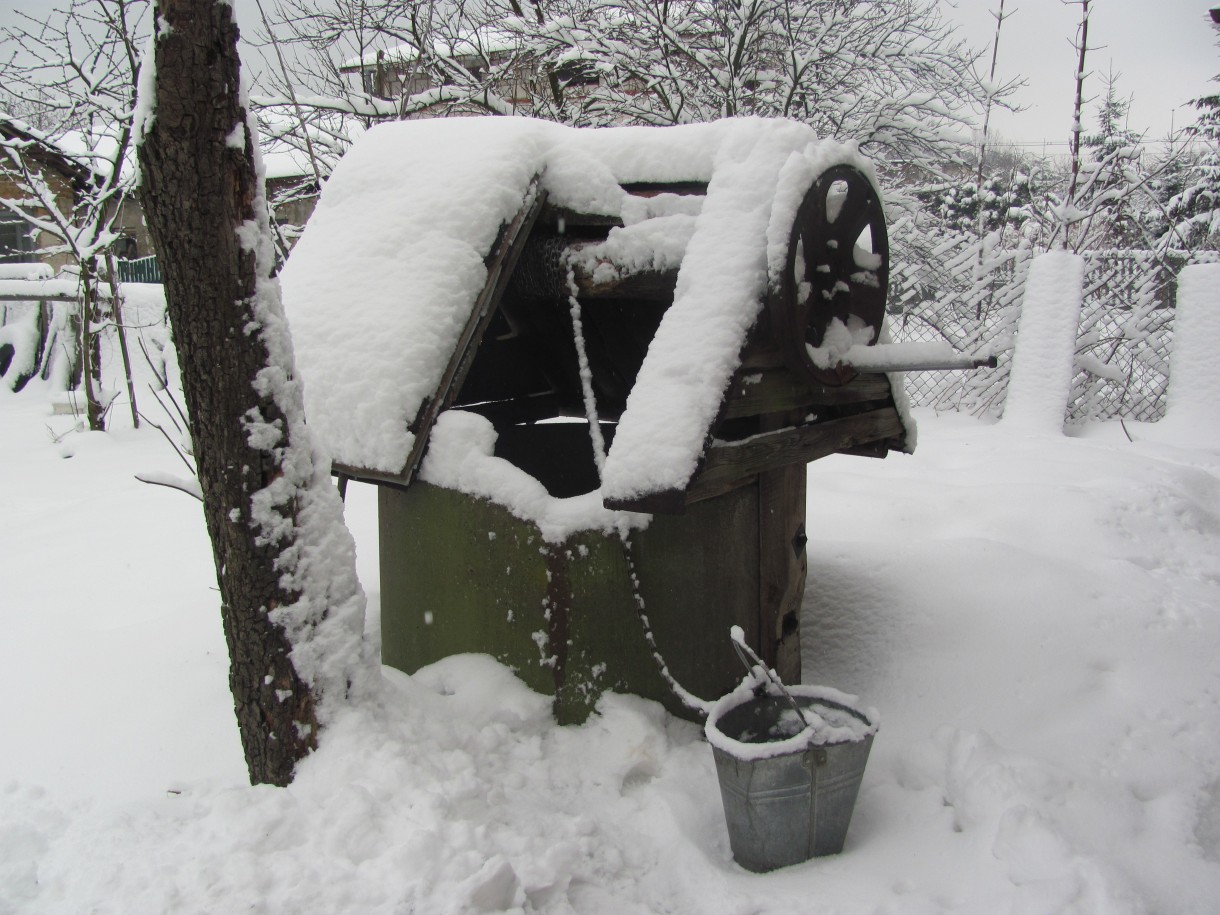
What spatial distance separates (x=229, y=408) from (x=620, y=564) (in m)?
1.19

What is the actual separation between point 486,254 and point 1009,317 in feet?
21.8

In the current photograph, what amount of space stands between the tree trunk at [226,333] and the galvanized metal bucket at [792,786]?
42.8 inches

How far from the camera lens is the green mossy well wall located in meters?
2.69

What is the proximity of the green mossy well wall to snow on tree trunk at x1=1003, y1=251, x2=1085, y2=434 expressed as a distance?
17.7 feet

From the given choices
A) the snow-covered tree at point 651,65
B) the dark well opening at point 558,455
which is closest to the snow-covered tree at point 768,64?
the snow-covered tree at point 651,65

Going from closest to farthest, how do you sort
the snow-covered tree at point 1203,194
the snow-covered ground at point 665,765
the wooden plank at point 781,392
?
the snow-covered ground at point 665,765 < the wooden plank at point 781,392 < the snow-covered tree at point 1203,194

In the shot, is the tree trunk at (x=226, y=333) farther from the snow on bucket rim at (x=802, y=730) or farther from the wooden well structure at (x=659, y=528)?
the snow on bucket rim at (x=802, y=730)

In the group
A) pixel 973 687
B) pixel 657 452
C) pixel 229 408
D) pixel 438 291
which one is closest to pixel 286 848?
pixel 229 408

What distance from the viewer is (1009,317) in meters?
8.01

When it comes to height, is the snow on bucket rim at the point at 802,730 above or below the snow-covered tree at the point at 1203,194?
below

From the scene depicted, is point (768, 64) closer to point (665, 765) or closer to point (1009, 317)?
point (1009, 317)

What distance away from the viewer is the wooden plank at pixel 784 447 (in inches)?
95.3

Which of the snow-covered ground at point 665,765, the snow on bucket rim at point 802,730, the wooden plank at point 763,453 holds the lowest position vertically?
the snow-covered ground at point 665,765

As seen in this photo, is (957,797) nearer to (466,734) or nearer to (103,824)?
(466,734)
